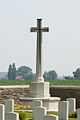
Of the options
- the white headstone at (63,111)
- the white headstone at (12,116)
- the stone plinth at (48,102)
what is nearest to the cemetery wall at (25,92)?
the stone plinth at (48,102)

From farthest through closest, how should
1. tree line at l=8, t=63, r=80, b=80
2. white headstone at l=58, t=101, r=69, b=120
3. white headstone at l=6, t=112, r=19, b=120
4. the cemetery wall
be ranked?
tree line at l=8, t=63, r=80, b=80
the cemetery wall
white headstone at l=58, t=101, r=69, b=120
white headstone at l=6, t=112, r=19, b=120

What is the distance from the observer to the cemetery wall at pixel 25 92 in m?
21.2

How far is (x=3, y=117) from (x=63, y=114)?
229 centimetres

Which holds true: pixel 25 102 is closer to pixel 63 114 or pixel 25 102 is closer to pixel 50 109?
pixel 50 109

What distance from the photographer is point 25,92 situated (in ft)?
72.6

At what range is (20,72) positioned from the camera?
367 ft

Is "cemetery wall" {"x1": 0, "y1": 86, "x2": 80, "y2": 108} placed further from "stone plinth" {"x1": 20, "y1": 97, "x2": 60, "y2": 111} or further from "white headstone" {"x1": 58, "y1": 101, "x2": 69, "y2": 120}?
"white headstone" {"x1": 58, "y1": 101, "x2": 69, "y2": 120}

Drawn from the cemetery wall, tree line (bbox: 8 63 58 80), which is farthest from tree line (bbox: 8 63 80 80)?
the cemetery wall

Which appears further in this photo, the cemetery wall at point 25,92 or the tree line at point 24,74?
the tree line at point 24,74

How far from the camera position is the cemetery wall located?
69.7 feet

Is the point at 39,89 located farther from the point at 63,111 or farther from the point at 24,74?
the point at 24,74

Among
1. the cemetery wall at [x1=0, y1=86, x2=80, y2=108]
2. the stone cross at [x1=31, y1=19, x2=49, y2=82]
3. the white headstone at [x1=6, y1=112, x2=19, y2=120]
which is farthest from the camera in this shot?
the cemetery wall at [x1=0, y1=86, x2=80, y2=108]

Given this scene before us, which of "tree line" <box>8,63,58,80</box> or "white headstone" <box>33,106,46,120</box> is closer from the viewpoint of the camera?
"white headstone" <box>33,106,46,120</box>

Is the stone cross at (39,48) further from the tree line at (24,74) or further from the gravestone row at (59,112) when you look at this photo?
the tree line at (24,74)
